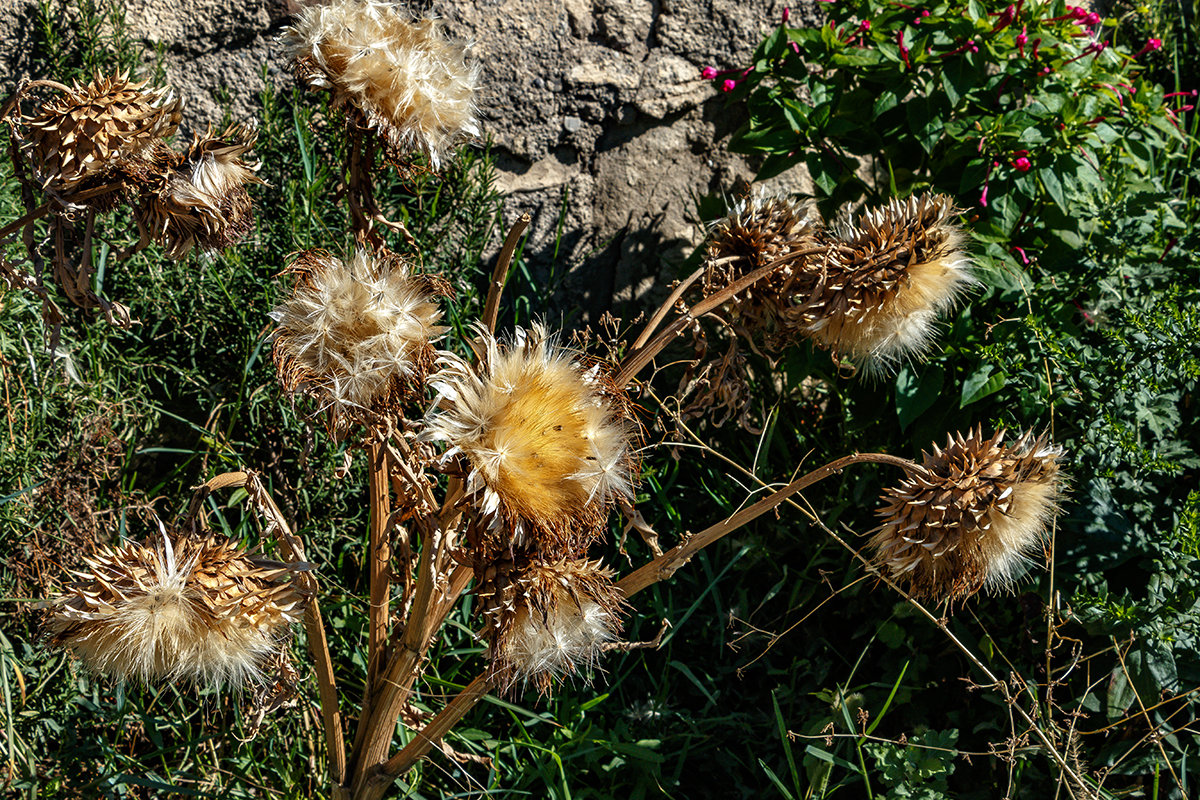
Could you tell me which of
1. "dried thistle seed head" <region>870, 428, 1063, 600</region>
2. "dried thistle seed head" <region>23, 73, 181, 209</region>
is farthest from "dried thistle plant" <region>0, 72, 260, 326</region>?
"dried thistle seed head" <region>870, 428, 1063, 600</region>

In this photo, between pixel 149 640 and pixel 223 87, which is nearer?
pixel 149 640

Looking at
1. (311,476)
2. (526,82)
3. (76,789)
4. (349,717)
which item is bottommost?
(76,789)

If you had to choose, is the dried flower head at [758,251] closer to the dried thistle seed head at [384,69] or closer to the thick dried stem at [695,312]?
the thick dried stem at [695,312]

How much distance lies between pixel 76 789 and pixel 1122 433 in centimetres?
221

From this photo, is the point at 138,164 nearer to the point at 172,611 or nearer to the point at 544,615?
the point at 172,611

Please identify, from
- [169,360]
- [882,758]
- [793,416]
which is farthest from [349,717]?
[793,416]

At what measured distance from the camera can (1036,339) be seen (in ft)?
6.31

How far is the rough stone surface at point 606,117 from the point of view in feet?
7.75

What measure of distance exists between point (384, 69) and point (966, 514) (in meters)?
0.94

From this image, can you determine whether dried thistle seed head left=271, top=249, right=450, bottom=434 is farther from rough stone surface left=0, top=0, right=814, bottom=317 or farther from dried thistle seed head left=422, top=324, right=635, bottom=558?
rough stone surface left=0, top=0, right=814, bottom=317

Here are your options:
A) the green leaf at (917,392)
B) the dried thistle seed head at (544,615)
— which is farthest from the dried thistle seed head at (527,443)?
the green leaf at (917,392)

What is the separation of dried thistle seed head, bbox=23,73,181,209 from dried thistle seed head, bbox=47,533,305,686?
17.4 inches

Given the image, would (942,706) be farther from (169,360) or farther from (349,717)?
(169,360)

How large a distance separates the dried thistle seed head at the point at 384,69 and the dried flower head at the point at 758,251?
17.9 inches
